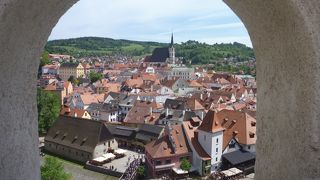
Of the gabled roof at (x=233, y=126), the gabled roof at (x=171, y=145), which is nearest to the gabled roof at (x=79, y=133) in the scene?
the gabled roof at (x=171, y=145)

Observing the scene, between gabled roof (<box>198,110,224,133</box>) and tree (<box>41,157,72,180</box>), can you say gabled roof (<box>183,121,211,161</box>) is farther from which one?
tree (<box>41,157,72,180</box>)

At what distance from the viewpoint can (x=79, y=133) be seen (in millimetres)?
26875

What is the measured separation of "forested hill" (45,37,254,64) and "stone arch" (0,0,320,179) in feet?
369

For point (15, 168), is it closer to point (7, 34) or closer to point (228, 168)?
point (7, 34)

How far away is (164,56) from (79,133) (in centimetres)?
7054

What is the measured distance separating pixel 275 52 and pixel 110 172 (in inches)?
827

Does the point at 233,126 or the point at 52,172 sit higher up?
the point at 233,126

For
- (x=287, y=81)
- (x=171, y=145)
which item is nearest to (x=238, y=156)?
(x=171, y=145)

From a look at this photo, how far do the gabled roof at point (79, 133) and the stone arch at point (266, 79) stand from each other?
2318 cm

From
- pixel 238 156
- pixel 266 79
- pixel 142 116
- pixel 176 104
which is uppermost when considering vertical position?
pixel 266 79

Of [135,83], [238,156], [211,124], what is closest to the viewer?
[211,124]

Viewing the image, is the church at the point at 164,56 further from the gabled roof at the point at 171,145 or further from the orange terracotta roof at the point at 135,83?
the gabled roof at the point at 171,145

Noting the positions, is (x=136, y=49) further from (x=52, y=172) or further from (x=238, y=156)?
(x=52, y=172)

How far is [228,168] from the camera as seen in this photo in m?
22.9
